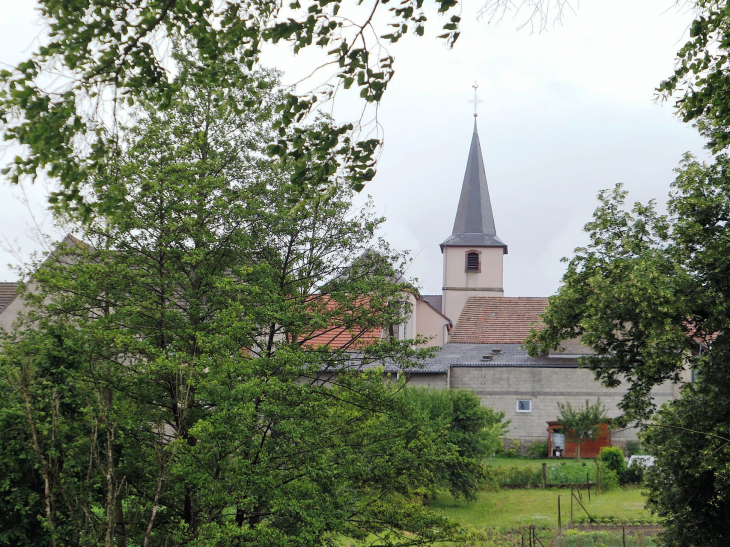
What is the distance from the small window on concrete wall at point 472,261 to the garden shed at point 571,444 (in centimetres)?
2956

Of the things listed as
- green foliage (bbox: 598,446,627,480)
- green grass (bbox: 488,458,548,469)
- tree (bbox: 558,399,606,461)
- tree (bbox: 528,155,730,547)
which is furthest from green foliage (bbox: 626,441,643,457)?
tree (bbox: 528,155,730,547)

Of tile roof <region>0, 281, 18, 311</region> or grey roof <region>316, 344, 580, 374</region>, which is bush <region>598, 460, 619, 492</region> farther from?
tile roof <region>0, 281, 18, 311</region>

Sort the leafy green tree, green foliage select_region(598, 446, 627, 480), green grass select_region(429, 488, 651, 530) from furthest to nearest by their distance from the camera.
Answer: green foliage select_region(598, 446, 627, 480) → the leafy green tree → green grass select_region(429, 488, 651, 530)

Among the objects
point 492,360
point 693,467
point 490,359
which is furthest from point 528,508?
point 490,359

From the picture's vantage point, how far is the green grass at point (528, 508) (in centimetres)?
2023

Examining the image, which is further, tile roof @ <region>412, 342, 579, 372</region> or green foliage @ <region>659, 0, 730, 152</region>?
tile roof @ <region>412, 342, 579, 372</region>

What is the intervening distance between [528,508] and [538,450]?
28.6 ft

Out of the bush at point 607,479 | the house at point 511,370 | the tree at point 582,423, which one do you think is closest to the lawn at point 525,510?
the bush at point 607,479

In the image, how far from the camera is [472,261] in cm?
5972

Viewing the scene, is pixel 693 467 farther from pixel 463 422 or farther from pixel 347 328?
pixel 463 422

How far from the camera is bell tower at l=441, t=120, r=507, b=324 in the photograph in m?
58.7

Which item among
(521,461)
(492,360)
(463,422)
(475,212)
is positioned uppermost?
(475,212)

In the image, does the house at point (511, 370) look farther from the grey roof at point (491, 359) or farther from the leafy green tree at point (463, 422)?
the leafy green tree at point (463, 422)

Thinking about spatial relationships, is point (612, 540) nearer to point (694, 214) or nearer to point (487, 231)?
point (694, 214)
